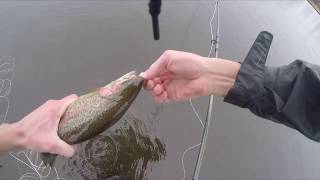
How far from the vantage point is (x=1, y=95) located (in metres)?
2.95

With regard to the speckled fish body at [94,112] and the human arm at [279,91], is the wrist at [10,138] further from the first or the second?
the human arm at [279,91]

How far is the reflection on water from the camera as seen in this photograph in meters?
2.56

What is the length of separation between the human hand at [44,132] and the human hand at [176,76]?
65 centimetres

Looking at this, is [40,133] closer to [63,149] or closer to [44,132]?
[44,132]

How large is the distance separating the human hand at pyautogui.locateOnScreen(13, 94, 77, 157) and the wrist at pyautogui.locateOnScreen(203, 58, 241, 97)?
39.5 inches

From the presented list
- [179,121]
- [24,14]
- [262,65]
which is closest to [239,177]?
[179,121]

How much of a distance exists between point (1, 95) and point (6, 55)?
628mm

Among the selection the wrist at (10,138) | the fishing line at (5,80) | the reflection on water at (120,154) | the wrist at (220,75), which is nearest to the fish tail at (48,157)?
the wrist at (10,138)

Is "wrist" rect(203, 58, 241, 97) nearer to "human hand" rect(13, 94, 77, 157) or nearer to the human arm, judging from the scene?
the human arm

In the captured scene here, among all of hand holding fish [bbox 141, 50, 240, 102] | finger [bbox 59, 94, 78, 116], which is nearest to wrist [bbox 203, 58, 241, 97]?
hand holding fish [bbox 141, 50, 240, 102]

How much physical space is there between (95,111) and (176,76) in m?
0.62

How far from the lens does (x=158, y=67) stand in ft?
8.25

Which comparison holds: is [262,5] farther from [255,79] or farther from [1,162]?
[1,162]

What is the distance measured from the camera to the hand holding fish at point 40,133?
221 centimetres
